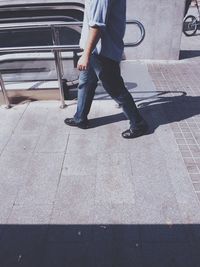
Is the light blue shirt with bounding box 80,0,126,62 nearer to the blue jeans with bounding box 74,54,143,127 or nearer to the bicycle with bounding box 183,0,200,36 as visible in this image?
the blue jeans with bounding box 74,54,143,127

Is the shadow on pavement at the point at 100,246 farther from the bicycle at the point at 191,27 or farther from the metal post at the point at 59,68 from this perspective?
the bicycle at the point at 191,27

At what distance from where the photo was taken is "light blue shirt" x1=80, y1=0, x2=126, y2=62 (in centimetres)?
270

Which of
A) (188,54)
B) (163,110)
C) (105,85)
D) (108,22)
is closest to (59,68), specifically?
(105,85)

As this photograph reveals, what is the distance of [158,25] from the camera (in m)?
5.90

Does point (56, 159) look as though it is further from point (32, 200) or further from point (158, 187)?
point (158, 187)

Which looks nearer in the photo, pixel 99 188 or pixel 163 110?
pixel 99 188

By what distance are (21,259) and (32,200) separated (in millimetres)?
626

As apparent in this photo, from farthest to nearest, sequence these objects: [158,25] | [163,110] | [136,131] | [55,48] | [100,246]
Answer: [158,25] < [163,110] < [55,48] < [136,131] < [100,246]

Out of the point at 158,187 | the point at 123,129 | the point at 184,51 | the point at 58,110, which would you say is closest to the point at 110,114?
the point at 123,129

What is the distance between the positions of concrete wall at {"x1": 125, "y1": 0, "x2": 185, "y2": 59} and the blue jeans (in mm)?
3002

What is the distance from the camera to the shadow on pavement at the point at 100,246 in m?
2.22

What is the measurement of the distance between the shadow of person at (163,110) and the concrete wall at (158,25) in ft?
6.00

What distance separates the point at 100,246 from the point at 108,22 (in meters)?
2.16

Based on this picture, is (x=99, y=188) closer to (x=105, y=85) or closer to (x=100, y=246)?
(x=100, y=246)
